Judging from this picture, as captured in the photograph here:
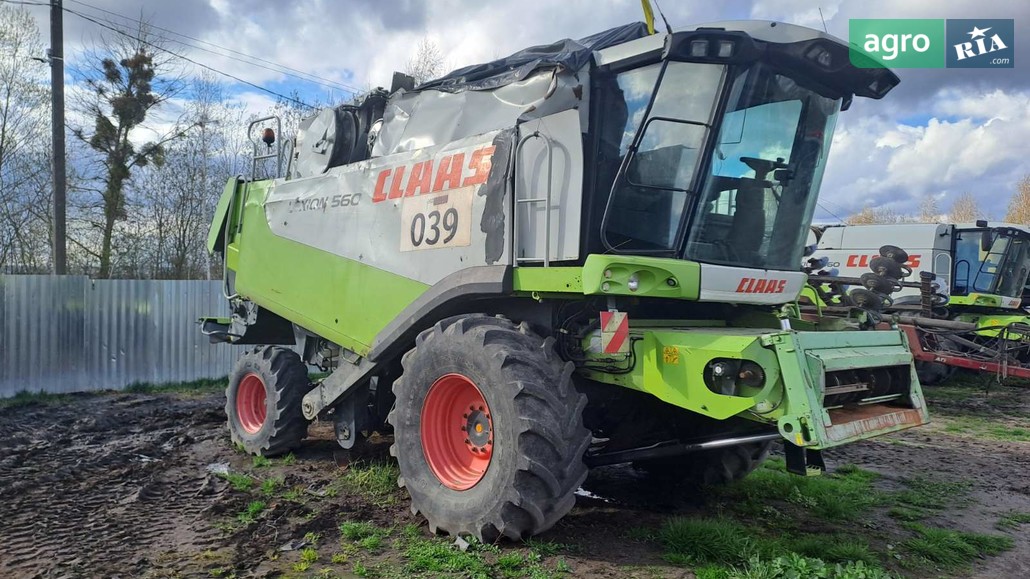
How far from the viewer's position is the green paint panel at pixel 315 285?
5535 mm

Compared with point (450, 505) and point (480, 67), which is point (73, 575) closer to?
point (450, 505)

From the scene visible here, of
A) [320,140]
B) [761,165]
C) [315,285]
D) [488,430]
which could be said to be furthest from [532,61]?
[315,285]

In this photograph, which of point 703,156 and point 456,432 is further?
point 456,432

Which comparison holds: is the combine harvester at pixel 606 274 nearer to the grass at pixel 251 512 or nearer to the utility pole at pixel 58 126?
the grass at pixel 251 512

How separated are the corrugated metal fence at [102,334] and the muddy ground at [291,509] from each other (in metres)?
1.94

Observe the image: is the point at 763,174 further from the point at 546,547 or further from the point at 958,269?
the point at 958,269

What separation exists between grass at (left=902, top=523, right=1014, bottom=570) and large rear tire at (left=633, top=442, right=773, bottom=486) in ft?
3.79

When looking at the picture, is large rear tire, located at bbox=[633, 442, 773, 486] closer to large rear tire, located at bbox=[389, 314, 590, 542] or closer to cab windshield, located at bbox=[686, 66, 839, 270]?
cab windshield, located at bbox=[686, 66, 839, 270]

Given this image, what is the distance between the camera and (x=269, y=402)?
6656 mm

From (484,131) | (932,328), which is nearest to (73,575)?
(484,131)

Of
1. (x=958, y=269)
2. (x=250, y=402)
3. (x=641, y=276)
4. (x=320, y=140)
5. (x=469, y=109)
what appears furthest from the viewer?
(x=958, y=269)

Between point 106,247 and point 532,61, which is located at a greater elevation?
point 532,61

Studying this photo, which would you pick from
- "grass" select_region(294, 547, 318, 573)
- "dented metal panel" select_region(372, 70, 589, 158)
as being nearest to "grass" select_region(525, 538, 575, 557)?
"grass" select_region(294, 547, 318, 573)

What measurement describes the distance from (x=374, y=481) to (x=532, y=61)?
132 inches
